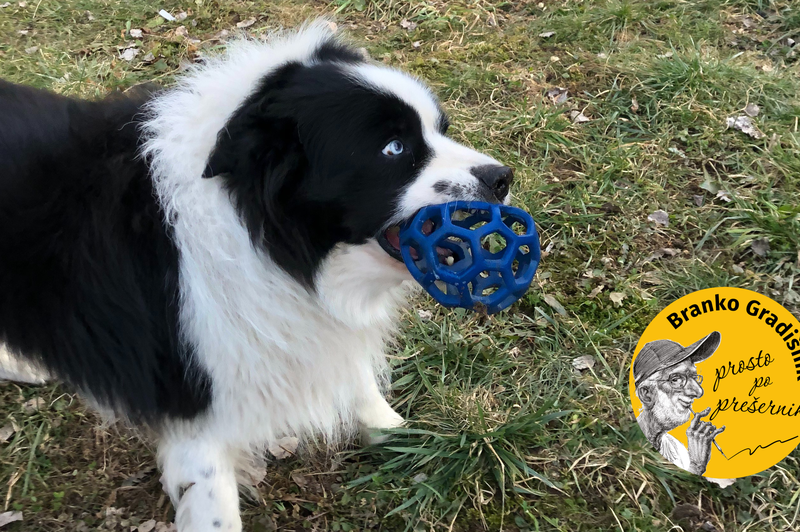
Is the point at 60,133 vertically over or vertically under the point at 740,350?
over

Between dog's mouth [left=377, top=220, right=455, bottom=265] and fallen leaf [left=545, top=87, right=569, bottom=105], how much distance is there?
2.70 m

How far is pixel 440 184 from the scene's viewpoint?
1.81m

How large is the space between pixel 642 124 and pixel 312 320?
2.98m

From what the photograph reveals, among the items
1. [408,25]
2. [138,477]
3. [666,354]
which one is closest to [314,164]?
[666,354]

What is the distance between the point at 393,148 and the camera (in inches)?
73.0

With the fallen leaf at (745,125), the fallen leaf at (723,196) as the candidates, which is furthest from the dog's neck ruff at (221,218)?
the fallen leaf at (745,125)

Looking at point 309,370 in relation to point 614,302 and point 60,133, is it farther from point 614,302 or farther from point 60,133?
point 614,302

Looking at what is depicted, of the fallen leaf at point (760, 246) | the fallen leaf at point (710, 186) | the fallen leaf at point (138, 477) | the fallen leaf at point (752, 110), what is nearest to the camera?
the fallen leaf at point (138, 477)

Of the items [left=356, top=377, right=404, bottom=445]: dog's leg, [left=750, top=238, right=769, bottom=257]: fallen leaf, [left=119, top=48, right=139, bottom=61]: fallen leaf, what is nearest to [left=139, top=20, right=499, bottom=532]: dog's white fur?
[left=356, top=377, right=404, bottom=445]: dog's leg

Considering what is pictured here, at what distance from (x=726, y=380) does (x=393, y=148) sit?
1.51 metres

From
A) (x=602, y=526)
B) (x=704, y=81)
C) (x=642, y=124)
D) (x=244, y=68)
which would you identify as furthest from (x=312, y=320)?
(x=704, y=81)

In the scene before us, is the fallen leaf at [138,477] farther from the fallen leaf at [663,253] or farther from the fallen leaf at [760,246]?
the fallen leaf at [760,246]

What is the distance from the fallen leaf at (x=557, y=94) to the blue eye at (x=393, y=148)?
2.64 meters

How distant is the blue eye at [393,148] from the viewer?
72.5 inches
